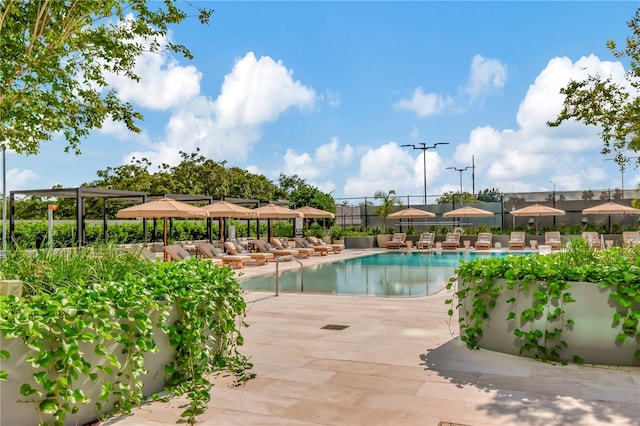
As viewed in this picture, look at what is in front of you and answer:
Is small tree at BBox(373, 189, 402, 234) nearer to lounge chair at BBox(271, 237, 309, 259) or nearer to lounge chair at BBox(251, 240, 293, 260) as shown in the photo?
lounge chair at BBox(271, 237, 309, 259)

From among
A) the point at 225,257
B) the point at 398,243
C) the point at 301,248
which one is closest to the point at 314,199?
the point at 398,243

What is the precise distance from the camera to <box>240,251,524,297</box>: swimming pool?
11.5 meters

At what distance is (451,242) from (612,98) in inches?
615

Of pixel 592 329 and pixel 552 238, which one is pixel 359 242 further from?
pixel 592 329

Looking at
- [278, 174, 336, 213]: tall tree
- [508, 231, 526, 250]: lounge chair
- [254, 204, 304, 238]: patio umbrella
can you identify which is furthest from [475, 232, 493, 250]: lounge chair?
[278, 174, 336, 213]: tall tree

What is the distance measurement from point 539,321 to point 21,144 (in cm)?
1049

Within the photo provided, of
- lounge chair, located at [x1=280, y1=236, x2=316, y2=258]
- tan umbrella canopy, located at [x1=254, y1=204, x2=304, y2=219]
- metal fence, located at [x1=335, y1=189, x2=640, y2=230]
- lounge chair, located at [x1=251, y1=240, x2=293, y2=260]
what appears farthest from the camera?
metal fence, located at [x1=335, y1=189, x2=640, y2=230]

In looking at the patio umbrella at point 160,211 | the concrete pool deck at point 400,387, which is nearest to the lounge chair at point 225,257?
the patio umbrella at point 160,211

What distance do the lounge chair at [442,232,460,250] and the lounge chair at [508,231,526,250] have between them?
8.51 ft

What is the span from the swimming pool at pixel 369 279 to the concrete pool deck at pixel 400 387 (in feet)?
15.2

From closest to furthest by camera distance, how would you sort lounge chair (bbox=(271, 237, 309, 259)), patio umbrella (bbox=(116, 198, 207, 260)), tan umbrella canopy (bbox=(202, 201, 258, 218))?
patio umbrella (bbox=(116, 198, 207, 260)), tan umbrella canopy (bbox=(202, 201, 258, 218)), lounge chair (bbox=(271, 237, 309, 259))

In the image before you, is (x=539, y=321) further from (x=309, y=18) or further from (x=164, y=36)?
(x=309, y=18)

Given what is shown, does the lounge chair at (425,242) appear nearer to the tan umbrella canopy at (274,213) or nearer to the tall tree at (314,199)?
the tan umbrella canopy at (274,213)

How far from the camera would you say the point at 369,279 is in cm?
1382
